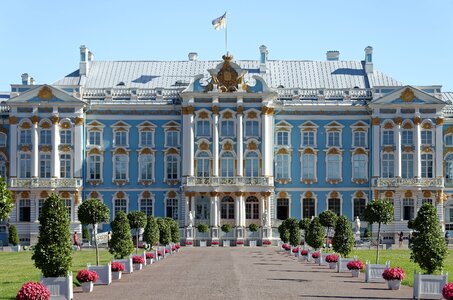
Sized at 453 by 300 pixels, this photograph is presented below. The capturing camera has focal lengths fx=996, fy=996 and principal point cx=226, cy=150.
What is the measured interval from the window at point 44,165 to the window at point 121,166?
636 cm

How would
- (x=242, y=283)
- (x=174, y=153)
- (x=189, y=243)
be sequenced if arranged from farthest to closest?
(x=174, y=153)
(x=189, y=243)
(x=242, y=283)

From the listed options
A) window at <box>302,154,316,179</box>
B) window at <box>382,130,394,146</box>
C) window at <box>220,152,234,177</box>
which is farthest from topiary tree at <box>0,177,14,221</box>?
window at <box>382,130,394,146</box>

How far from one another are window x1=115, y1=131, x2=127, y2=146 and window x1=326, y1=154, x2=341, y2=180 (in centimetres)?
1919

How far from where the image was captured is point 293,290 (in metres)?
34.6

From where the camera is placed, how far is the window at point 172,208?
93.1 meters

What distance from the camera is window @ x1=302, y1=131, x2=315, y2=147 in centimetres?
9350

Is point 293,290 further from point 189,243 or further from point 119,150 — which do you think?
point 119,150

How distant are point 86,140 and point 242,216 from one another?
16.3m

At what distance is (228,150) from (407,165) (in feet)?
54.2

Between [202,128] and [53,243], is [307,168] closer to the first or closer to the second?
[202,128]

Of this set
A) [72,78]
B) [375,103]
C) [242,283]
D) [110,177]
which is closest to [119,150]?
[110,177]

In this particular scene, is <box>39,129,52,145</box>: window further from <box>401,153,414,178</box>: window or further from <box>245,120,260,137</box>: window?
<box>401,153,414,178</box>: window

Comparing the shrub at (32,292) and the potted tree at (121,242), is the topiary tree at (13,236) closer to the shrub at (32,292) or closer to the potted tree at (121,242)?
the potted tree at (121,242)

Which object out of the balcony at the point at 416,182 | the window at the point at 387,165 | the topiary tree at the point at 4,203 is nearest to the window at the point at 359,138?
the window at the point at 387,165
